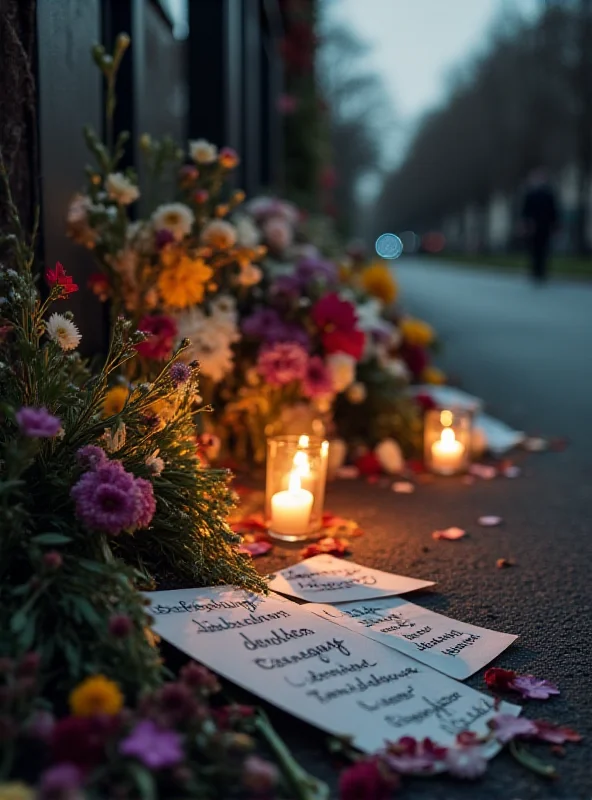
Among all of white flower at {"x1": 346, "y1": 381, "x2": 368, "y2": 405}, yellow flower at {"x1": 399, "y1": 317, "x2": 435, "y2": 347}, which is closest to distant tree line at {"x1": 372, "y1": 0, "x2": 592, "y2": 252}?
yellow flower at {"x1": 399, "y1": 317, "x2": 435, "y2": 347}

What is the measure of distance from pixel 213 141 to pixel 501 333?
5.06m

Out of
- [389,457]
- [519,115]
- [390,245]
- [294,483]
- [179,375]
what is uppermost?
[519,115]

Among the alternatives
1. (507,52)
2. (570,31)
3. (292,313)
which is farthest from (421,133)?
(292,313)

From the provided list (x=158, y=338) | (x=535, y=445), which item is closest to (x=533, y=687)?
(x=158, y=338)

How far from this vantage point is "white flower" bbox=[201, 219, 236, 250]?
314cm

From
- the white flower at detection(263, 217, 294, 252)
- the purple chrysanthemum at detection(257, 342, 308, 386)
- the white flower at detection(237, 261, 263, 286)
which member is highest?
the white flower at detection(263, 217, 294, 252)

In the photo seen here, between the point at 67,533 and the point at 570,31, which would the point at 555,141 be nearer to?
the point at 570,31

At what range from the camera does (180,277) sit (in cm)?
300

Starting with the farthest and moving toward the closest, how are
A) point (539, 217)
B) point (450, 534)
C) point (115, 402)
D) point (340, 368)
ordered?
point (539, 217), point (340, 368), point (450, 534), point (115, 402)

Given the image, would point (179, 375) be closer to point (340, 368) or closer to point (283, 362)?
point (283, 362)

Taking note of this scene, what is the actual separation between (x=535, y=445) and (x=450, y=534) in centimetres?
165

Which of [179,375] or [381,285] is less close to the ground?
[381,285]

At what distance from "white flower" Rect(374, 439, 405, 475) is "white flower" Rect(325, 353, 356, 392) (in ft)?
1.05

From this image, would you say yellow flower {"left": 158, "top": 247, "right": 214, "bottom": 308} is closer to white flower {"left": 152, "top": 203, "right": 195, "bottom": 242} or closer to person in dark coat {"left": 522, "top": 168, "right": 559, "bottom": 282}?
white flower {"left": 152, "top": 203, "right": 195, "bottom": 242}
